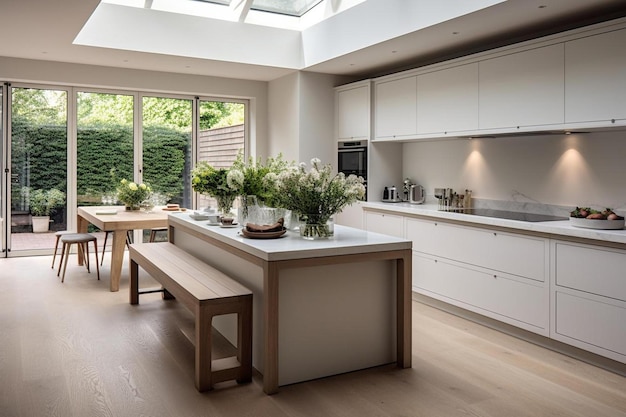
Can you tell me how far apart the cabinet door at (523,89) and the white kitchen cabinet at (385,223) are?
4.01 feet

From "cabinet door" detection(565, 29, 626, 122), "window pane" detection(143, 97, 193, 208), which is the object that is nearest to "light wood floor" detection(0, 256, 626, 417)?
"cabinet door" detection(565, 29, 626, 122)

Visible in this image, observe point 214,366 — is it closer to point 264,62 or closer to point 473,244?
point 473,244

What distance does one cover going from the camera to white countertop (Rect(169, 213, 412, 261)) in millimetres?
2889

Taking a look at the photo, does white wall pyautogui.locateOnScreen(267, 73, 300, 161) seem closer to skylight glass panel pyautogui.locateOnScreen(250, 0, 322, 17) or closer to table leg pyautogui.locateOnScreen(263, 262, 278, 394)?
skylight glass panel pyautogui.locateOnScreen(250, 0, 322, 17)

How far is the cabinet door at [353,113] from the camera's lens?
625 cm

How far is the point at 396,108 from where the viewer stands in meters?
5.75

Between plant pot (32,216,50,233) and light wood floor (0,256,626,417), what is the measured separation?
288 centimetres

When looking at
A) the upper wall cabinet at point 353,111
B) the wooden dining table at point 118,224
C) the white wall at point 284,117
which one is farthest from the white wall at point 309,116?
the wooden dining table at point 118,224

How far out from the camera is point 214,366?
3.04 meters

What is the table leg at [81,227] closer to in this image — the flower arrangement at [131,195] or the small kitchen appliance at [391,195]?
the flower arrangement at [131,195]

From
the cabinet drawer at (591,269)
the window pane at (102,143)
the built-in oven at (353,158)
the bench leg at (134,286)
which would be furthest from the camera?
the window pane at (102,143)

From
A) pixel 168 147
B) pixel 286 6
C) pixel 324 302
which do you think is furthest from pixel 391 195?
pixel 168 147

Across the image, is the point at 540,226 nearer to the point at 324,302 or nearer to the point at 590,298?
the point at 590,298

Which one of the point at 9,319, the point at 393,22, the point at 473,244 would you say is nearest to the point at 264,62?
the point at 393,22
